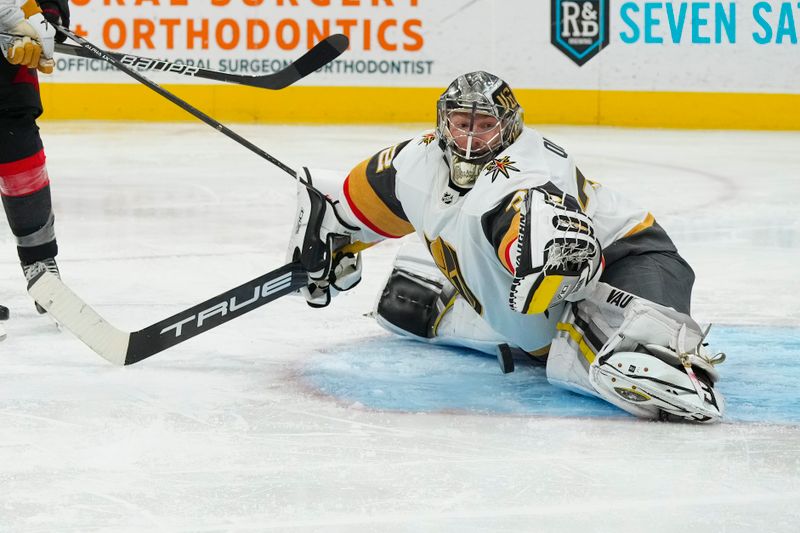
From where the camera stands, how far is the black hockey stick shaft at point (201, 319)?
2803 mm

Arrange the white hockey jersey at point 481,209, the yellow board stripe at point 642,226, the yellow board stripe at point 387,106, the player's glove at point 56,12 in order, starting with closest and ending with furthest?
1. the white hockey jersey at point 481,209
2. the yellow board stripe at point 642,226
3. the player's glove at point 56,12
4. the yellow board stripe at point 387,106

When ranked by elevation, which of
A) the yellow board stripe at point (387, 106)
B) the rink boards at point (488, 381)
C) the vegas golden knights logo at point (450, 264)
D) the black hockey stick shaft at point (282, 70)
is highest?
the black hockey stick shaft at point (282, 70)

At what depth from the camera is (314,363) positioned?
2.84 m

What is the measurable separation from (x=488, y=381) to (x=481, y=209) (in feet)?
1.42

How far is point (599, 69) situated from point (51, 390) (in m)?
6.22

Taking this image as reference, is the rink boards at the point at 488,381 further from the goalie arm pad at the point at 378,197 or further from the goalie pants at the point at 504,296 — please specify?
the goalie arm pad at the point at 378,197

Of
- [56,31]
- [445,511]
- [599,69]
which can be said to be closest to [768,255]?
[56,31]

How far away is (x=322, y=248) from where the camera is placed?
292 cm

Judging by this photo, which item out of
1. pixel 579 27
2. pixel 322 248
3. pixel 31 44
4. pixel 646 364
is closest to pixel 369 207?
pixel 322 248

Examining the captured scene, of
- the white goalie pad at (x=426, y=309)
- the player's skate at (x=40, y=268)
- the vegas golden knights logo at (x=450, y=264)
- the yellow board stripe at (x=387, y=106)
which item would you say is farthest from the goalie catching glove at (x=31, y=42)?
the yellow board stripe at (x=387, y=106)

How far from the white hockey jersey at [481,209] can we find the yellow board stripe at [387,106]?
223 inches

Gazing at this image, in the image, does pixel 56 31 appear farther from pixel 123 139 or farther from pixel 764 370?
pixel 123 139

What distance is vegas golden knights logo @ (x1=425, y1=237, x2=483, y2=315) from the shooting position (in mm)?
2582

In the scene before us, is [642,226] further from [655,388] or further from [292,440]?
[292,440]
